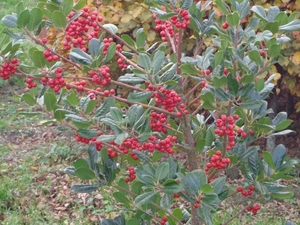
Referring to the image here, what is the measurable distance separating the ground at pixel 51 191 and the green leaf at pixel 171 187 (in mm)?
2191

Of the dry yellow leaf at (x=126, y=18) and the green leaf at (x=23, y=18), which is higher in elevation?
the green leaf at (x=23, y=18)

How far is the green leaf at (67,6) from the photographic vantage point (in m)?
1.86

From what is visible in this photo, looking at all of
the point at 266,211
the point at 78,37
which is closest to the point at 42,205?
the point at 266,211

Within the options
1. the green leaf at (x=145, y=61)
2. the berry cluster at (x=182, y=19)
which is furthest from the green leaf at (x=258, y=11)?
the green leaf at (x=145, y=61)

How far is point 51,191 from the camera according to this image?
14.5 feet

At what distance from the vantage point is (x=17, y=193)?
4.30 meters

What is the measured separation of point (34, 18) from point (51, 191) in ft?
9.33

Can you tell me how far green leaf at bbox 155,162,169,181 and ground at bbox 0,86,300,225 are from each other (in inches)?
87.9

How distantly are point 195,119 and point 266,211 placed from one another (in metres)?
2.11

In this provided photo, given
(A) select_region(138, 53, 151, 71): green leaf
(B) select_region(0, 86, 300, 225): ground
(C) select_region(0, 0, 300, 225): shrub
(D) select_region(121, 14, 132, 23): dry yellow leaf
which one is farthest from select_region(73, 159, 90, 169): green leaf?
(D) select_region(121, 14, 132, 23): dry yellow leaf

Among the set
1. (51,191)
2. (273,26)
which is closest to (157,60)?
(273,26)

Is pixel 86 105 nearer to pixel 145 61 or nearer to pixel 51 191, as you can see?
pixel 145 61

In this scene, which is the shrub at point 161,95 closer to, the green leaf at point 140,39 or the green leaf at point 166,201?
the green leaf at point 166,201

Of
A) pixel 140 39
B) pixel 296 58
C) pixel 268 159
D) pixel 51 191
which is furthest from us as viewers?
pixel 51 191
